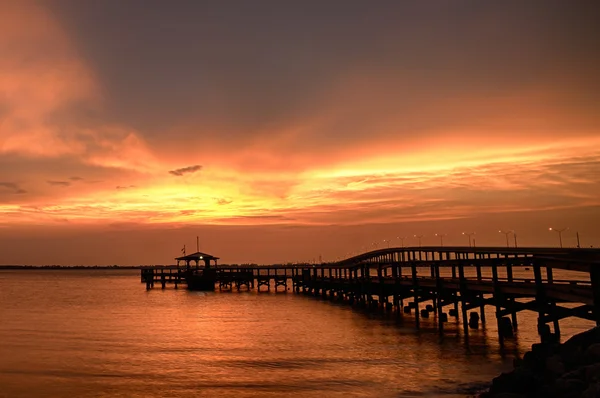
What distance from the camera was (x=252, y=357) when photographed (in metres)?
27.5

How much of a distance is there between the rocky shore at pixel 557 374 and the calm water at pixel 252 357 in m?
3.11

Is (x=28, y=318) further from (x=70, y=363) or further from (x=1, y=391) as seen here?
(x=1, y=391)

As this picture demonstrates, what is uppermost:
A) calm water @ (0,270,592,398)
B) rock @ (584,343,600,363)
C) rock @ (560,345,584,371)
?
rock @ (584,343,600,363)

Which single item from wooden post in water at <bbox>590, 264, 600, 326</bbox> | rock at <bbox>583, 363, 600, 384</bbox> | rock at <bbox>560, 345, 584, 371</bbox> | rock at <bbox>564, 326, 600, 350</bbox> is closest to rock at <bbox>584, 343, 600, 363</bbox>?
rock at <bbox>560, 345, 584, 371</bbox>

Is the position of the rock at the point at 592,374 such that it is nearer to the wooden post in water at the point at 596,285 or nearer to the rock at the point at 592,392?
the rock at the point at 592,392

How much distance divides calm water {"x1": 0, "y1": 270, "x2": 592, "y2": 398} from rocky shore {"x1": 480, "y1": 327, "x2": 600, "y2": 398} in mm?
3106

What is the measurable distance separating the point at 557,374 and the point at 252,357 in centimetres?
1656

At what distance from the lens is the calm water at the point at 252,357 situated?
20266 mm

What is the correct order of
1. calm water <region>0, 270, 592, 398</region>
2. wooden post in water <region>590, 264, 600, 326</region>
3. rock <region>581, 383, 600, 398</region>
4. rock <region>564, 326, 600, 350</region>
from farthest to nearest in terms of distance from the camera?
calm water <region>0, 270, 592, 398</region>
wooden post in water <region>590, 264, 600, 326</region>
rock <region>564, 326, 600, 350</region>
rock <region>581, 383, 600, 398</region>

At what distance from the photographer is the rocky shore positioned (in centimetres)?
1286

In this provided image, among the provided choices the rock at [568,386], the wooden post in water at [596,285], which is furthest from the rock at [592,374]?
the wooden post in water at [596,285]

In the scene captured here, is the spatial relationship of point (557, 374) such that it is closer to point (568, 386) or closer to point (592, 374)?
point (568, 386)

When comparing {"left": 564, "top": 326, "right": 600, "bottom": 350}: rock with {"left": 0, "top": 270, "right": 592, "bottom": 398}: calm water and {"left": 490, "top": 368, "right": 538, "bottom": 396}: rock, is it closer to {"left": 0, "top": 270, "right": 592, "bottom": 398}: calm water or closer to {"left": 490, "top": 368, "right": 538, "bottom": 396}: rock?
{"left": 490, "top": 368, "right": 538, "bottom": 396}: rock

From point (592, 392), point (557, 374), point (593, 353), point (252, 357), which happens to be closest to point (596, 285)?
point (593, 353)
